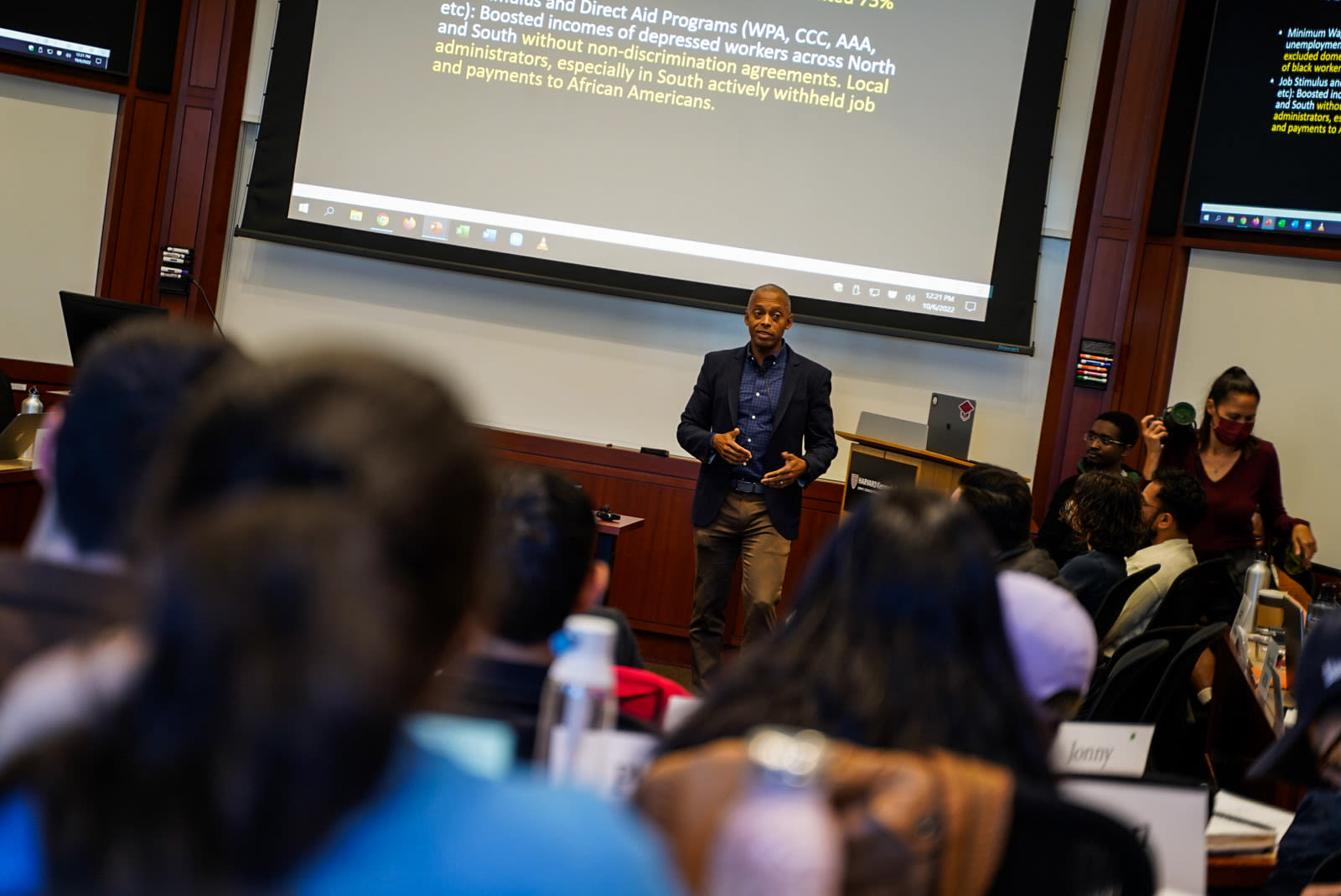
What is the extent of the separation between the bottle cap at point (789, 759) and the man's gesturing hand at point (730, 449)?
404 cm

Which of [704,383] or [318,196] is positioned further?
[318,196]

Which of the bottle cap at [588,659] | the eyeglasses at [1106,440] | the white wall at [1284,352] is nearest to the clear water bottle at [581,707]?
the bottle cap at [588,659]

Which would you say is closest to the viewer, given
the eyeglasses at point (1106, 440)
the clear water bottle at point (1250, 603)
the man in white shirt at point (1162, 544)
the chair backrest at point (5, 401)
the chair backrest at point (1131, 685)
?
the chair backrest at point (1131, 685)

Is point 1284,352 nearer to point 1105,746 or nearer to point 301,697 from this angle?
point 1105,746

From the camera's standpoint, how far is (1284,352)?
604 cm

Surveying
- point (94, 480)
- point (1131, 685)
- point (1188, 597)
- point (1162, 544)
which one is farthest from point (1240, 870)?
point (1162, 544)

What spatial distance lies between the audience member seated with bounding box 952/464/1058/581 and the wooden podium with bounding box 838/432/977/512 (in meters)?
2.12

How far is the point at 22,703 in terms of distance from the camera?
849 mm

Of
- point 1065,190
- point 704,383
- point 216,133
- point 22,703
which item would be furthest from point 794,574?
point 22,703

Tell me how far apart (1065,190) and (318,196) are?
12.8 ft

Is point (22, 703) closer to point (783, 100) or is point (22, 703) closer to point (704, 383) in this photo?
point (704, 383)

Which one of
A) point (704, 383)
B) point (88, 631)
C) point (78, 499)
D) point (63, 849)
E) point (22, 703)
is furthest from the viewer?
point (704, 383)

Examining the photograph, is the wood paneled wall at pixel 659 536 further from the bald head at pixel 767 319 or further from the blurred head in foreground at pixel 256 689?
the blurred head in foreground at pixel 256 689

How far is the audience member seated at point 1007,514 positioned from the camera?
298 cm
